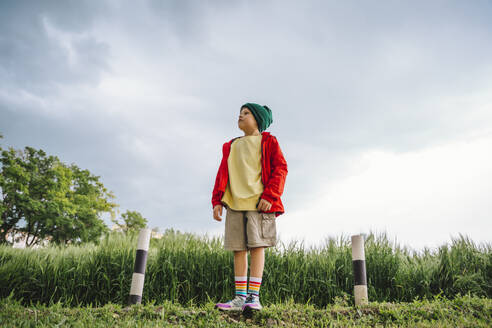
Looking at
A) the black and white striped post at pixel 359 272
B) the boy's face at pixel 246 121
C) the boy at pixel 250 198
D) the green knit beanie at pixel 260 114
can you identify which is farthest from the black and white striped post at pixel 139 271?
the black and white striped post at pixel 359 272

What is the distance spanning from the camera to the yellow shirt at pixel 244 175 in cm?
313

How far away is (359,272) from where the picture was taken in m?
4.27

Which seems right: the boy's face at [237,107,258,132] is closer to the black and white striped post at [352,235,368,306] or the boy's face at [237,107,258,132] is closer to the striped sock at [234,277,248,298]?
the striped sock at [234,277,248,298]

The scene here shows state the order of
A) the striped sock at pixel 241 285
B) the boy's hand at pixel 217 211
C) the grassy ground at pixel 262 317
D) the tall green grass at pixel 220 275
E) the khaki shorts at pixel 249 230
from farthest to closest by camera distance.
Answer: the tall green grass at pixel 220 275
the boy's hand at pixel 217 211
the striped sock at pixel 241 285
the khaki shorts at pixel 249 230
the grassy ground at pixel 262 317

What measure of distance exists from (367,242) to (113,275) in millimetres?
4276

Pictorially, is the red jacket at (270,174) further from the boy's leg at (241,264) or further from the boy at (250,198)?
the boy's leg at (241,264)

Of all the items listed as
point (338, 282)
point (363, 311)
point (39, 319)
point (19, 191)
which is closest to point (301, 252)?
point (338, 282)

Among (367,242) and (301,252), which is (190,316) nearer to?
(301,252)

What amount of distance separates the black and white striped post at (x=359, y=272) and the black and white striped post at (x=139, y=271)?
2611 millimetres

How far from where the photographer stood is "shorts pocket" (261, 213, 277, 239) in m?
3.07

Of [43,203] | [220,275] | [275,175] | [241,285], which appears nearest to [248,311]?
[241,285]

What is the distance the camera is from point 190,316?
3107mm

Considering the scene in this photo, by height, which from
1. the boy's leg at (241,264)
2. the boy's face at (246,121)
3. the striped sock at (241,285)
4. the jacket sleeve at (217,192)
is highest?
the boy's face at (246,121)

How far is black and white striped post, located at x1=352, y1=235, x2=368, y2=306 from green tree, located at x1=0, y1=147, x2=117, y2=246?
13801mm
